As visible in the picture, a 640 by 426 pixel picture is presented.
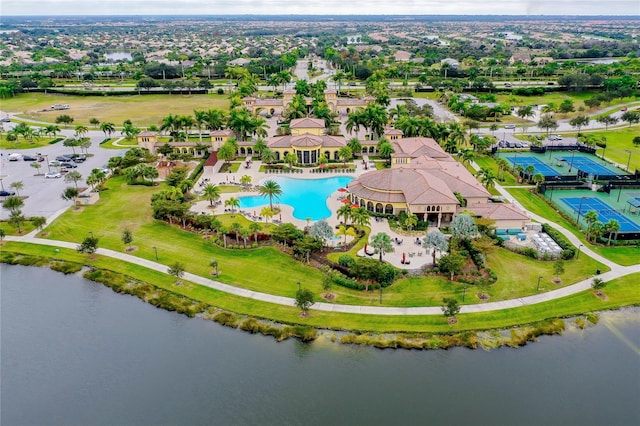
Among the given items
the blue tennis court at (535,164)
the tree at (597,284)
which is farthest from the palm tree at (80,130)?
the tree at (597,284)

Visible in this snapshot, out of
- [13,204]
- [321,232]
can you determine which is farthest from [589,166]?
[13,204]

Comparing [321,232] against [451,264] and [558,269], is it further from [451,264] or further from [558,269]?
[558,269]

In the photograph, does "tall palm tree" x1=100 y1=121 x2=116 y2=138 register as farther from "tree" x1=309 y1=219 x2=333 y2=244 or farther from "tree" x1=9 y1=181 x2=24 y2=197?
"tree" x1=309 y1=219 x2=333 y2=244

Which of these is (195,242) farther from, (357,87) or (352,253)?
(357,87)

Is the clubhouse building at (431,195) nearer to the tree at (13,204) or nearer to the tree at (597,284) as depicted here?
the tree at (597,284)

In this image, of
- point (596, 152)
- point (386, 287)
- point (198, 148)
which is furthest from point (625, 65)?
point (386, 287)

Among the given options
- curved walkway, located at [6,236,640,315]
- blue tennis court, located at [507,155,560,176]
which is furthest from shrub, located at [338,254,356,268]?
blue tennis court, located at [507,155,560,176]
